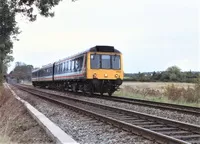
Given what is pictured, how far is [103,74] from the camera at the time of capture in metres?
24.6

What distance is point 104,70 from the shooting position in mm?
Answer: 24625

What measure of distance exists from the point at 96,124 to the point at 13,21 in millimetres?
13248

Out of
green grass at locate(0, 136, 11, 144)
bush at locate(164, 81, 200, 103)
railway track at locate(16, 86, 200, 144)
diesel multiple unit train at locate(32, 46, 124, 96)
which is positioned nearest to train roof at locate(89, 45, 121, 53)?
diesel multiple unit train at locate(32, 46, 124, 96)

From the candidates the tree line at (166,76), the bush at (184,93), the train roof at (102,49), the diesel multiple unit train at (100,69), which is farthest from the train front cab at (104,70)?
the tree line at (166,76)

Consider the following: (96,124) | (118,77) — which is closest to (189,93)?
(118,77)

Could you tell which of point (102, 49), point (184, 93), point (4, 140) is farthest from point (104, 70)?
point (4, 140)

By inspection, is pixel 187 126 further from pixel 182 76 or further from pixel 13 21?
pixel 182 76

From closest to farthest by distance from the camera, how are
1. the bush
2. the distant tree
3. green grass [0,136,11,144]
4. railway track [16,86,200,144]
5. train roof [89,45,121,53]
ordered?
1. green grass [0,136,11,144]
2. railway track [16,86,200,144]
3. the bush
4. train roof [89,45,121,53]
5. the distant tree

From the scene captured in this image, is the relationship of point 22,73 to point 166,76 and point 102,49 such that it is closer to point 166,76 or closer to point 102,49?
point 166,76

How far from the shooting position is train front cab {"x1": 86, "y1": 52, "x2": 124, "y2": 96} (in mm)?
24203

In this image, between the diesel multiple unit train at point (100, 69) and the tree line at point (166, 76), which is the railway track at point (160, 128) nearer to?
the diesel multiple unit train at point (100, 69)

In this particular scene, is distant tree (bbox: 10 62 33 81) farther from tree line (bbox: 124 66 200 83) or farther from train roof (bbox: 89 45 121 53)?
train roof (bbox: 89 45 121 53)

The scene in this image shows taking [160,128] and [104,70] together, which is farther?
[104,70]

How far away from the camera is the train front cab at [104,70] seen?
24203 mm
